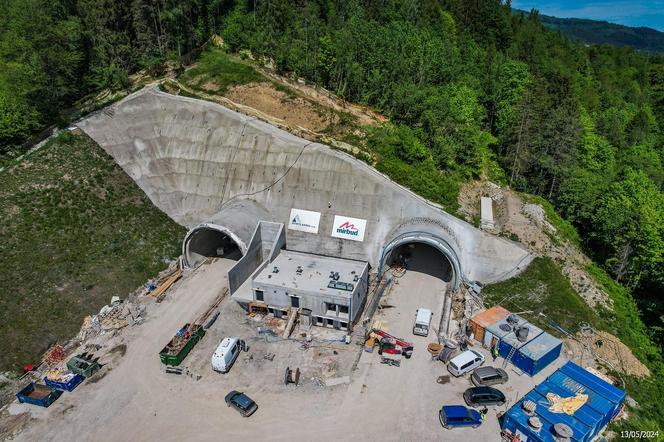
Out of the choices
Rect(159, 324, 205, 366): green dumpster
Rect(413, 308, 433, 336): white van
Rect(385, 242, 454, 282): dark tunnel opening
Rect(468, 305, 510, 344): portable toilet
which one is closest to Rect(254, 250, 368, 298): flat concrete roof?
Rect(385, 242, 454, 282): dark tunnel opening

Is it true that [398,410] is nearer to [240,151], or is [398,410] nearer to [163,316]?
[163,316]

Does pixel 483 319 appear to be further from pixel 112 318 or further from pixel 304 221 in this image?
pixel 112 318

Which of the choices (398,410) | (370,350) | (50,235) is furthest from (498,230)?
(50,235)

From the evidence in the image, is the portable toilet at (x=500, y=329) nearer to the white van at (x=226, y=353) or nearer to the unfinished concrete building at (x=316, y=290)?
the unfinished concrete building at (x=316, y=290)

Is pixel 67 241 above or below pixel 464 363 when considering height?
above

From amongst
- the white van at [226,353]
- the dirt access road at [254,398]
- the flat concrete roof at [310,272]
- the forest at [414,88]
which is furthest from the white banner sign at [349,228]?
the white van at [226,353]

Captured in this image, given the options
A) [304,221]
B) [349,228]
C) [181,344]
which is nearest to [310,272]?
[349,228]
